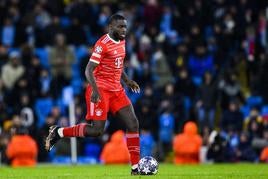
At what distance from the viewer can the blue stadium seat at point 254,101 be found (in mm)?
28741

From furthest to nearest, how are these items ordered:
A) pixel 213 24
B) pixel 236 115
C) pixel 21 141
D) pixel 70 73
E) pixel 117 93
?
pixel 213 24
pixel 70 73
pixel 236 115
pixel 21 141
pixel 117 93

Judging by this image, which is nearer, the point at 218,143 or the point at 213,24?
the point at 218,143

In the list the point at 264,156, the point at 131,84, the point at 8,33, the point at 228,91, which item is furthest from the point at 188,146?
the point at 131,84

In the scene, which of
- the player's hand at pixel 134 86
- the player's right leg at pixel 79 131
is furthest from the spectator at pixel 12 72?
the player's hand at pixel 134 86

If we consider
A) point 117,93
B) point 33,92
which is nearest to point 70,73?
point 33,92

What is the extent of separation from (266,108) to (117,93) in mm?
12794

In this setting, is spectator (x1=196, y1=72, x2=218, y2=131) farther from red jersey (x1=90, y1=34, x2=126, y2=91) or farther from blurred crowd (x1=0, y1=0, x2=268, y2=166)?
red jersey (x1=90, y1=34, x2=126, y2=91)

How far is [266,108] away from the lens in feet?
92.4

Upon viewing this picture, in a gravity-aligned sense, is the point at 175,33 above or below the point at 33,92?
above

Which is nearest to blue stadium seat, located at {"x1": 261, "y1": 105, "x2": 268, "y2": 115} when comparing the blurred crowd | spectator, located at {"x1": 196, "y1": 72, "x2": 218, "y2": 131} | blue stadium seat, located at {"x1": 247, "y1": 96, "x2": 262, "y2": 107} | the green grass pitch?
the blurred crowd

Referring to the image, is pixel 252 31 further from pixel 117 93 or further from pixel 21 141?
Result: pixel 117 93

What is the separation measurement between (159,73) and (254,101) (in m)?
3.21

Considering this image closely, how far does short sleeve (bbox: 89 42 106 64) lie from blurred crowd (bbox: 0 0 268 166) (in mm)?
9861

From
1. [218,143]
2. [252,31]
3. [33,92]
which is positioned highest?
[252,31]
